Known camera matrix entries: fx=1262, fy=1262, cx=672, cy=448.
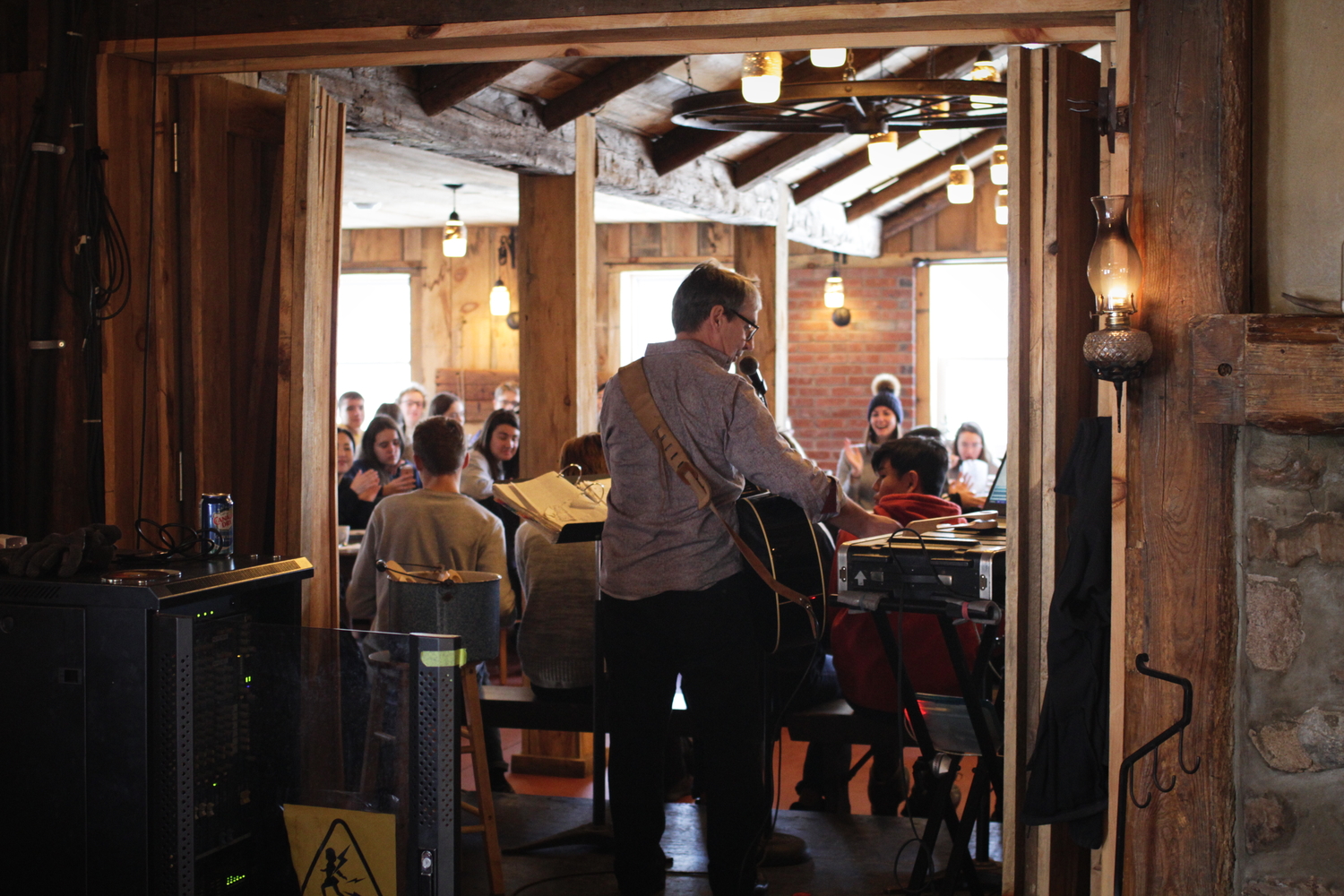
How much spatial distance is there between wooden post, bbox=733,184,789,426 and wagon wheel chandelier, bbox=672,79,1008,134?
6.82 feet

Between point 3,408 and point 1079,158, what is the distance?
8.55ft

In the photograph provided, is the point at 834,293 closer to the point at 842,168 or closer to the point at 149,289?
the point at 842,168

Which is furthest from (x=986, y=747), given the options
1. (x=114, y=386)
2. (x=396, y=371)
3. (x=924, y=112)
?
(x=396, y=371)

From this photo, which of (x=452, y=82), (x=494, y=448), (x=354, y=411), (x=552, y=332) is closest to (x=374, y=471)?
(x=494, y=448)

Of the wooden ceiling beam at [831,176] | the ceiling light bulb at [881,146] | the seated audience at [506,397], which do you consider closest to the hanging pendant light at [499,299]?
the seated audience at [506,397]

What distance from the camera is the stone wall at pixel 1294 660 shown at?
2.24 meters

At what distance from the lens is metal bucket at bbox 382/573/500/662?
2920 mm

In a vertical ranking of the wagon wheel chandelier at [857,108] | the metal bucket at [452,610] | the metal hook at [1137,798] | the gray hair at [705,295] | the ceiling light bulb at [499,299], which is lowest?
the metal hook at [1137,798]

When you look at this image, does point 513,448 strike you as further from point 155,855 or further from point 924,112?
point 155,855

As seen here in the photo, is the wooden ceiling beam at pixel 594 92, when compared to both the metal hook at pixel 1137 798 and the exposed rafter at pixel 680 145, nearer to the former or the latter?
the exposed rafter at pixel 680 145

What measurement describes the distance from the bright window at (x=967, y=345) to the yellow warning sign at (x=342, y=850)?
27.8 feet

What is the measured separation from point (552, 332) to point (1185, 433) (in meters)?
2.69

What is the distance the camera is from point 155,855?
234 cm

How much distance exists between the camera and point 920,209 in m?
10.1
